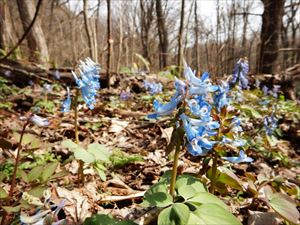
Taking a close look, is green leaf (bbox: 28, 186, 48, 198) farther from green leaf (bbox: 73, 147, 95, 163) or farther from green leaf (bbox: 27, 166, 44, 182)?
green leaf (bbox: 73, 147, 95, 163)

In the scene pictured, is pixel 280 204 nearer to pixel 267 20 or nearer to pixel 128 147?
pixel 128 147

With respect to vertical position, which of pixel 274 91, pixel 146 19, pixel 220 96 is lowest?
pixel 274 91

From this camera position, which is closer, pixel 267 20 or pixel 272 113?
pixel 272 113

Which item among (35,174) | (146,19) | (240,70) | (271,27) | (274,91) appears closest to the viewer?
(35,174)

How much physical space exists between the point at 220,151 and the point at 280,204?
410mm

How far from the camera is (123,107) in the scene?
4.80 metres

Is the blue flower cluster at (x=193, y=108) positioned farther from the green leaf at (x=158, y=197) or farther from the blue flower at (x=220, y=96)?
the blue flower at (x=220, y=96)

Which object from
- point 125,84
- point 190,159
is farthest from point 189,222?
point 125,84

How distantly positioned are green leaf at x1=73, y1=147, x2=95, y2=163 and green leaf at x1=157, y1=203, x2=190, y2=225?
0.68 meters

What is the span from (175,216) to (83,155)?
0.77 metres

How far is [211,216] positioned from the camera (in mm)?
1105

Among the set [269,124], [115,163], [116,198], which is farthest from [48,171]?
[269,124]

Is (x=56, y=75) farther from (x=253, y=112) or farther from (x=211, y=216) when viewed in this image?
(x=211, y=216)

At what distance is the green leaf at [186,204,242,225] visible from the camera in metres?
1.09
